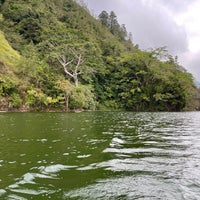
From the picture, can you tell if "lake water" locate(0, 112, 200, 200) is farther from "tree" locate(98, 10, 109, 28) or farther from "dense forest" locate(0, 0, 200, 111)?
"tree" locate(98, 10, 109, 28)

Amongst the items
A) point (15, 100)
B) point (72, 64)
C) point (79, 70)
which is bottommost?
point (15, 100)

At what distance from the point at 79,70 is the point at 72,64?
2.02 m

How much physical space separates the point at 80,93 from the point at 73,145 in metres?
36.2

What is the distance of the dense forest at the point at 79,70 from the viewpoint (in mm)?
45094

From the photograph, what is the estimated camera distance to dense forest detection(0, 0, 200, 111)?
1775 inches

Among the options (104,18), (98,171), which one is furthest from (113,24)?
(98,171)

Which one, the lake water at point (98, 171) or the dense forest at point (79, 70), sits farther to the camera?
the dense forest at point (79, 70)

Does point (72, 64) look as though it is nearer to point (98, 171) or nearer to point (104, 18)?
point (98, 171)

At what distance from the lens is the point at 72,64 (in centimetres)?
5603

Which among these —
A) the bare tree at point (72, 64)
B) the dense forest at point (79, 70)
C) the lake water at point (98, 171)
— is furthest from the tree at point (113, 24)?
the lake water at point (98, 171)

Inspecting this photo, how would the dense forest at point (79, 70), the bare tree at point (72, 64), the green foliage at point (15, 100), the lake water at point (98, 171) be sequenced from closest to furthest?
the lake water at point (98, 171) < the green foliage at point (15, 100) < the dense forest at point (79, 70) < the bare tree at point (72, 64)

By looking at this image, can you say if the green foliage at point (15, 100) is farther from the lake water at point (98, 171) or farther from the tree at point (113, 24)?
the tree at point (113, 24)

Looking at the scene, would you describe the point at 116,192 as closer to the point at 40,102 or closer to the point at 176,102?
the point at 40,102

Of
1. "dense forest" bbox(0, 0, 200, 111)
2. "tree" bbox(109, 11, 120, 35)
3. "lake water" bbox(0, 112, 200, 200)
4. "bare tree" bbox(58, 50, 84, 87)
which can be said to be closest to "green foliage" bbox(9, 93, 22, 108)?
"dense forest" bbox(0, 0, 200, 111)
